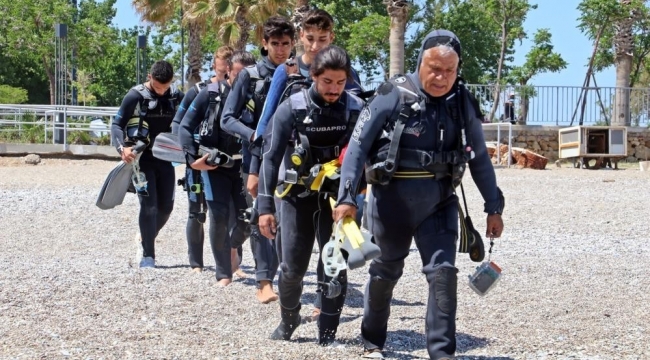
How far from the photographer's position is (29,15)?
54.7 meters

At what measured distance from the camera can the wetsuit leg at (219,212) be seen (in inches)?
388

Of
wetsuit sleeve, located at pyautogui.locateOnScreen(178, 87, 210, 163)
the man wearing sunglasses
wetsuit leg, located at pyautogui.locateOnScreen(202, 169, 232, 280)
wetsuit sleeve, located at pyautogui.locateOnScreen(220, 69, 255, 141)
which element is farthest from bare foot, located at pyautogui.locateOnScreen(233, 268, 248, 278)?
wetsuit sleeve, located at pyautogui.locateOnScreen(220, 69, 255, 141)

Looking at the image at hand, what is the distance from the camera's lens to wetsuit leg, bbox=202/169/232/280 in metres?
9.86

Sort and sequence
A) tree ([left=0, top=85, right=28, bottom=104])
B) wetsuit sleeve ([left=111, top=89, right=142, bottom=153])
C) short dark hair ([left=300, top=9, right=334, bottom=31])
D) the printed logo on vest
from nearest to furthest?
1. the printed logo on vest
2. short dark hair ([left=300, top=9, right=334, bottom=31])
3. wetsuit sleeve ([left=111, top=89, right=142, bottom=153])
4. tree ([left=0, top=85, right=28, bottom=104])

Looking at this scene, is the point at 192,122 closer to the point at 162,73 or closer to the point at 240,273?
the point at 162,73

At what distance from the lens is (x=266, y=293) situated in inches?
333

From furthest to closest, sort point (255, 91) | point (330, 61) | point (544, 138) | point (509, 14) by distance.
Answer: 1. point (509, 14)
2. point (544, 138)
3. point (255, 91)
4. point (330, 61)

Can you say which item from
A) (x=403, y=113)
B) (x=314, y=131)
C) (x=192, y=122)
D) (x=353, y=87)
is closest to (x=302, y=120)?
(x=314, y=131)

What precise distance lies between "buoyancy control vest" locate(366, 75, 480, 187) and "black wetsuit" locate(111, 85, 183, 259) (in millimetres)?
5143

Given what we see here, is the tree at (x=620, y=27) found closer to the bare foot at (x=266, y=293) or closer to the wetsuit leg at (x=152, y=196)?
the wetsuit leg at (x=152, y=196)

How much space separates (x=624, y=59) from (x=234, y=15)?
10.9 meters

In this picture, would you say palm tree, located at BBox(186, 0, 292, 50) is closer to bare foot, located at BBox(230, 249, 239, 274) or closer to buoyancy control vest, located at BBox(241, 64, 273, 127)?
bare foot, located at BBox(230, 249, 239, 274)

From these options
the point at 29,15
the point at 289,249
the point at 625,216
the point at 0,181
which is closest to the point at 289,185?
the point at 289,249

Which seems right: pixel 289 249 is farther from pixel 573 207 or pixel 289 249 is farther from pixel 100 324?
pixel 573 207
